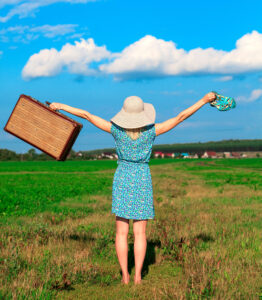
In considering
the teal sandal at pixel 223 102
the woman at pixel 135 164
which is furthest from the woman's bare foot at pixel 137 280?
the teal sandal at pixel 223 102

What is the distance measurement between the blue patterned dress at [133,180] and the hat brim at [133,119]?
0.13m

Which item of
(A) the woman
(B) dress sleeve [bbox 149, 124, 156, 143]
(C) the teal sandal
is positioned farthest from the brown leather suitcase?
(C) the teal sandal

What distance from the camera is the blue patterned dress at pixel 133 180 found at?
446 cm

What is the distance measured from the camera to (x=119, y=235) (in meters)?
4.59

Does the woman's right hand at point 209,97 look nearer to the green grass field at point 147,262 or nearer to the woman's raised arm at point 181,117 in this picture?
the woman's raised arm at point 181,117

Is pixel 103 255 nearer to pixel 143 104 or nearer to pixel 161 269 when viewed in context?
pixel 161 269

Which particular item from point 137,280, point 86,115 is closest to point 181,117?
point 86,115

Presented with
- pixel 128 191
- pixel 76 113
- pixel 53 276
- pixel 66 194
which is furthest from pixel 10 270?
pixel 66 194

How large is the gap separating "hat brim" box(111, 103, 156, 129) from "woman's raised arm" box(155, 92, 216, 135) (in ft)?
0.56

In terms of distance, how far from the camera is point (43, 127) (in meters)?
4.46

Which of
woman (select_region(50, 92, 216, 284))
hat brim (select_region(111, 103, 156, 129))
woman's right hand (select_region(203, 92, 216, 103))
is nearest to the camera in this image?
hat brim (select_region(111, 103, 156, 129))

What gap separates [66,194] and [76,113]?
1199cm

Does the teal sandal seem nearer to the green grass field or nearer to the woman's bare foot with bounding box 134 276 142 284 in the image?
the green grass field

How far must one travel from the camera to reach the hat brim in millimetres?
4352
